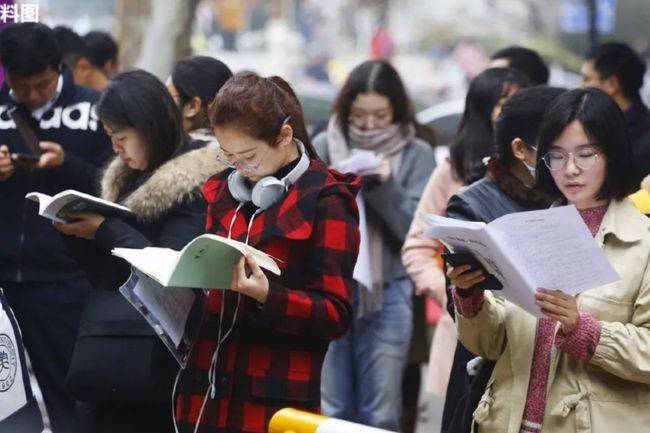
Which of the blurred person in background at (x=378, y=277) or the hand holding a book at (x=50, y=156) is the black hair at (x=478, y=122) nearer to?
the blurred person in background at (x=378, y=277)

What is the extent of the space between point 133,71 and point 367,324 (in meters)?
1.87

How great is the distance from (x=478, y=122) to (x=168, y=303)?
2032mm

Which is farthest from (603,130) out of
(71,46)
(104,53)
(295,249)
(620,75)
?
(104,53)

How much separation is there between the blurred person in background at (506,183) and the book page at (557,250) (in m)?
0.73

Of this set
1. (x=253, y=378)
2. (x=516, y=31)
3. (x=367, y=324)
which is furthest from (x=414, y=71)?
(x=253, y=378)

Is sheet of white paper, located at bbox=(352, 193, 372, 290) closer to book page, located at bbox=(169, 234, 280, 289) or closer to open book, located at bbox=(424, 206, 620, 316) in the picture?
book page, located at bbox=(169, 234, 280, 289)

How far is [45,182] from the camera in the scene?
5.96 metres

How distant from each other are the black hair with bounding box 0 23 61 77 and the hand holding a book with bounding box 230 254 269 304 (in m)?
2.63

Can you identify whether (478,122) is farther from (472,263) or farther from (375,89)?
(472,263)

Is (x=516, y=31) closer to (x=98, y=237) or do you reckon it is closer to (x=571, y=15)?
(x=571, y=15)

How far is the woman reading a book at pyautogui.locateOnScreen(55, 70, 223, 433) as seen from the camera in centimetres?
444

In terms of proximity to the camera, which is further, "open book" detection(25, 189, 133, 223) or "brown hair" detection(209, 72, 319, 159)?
"open book" detection(25, 189, 133, 223)

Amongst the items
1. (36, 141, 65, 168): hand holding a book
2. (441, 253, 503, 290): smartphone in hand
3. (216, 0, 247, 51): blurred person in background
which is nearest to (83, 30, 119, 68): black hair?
(36, 141, 65, 168): hand holding a book

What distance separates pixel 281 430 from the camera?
3244 mm
